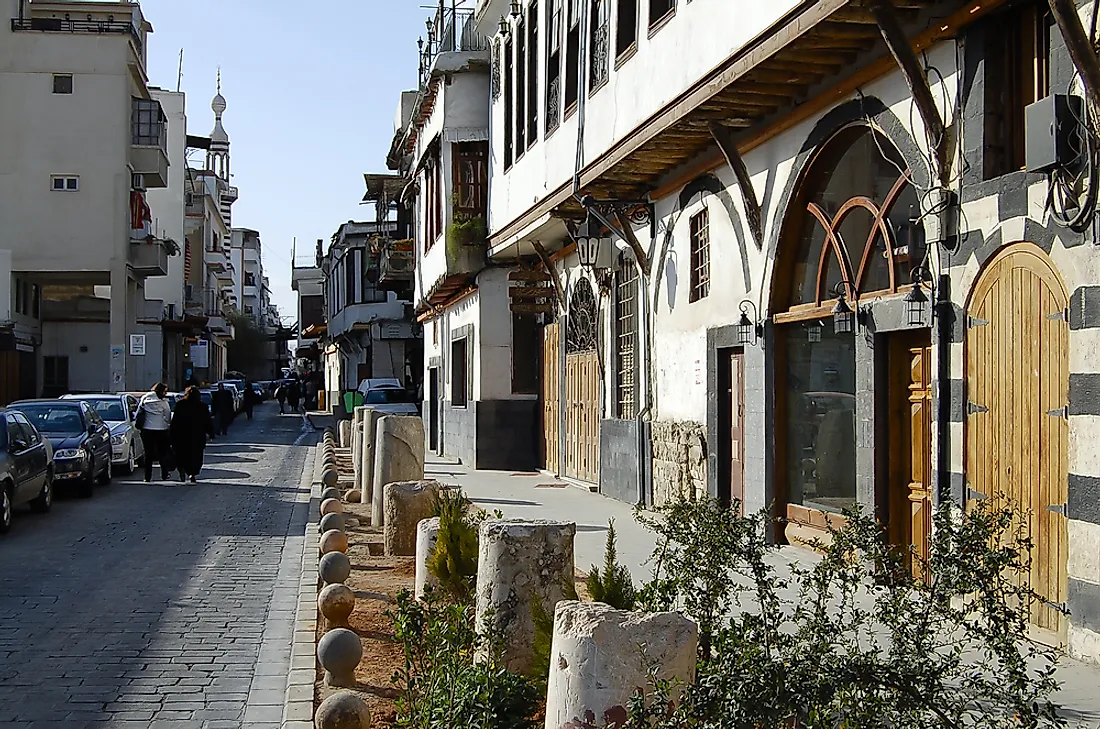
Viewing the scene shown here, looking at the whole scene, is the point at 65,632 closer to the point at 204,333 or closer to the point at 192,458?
the point at 192,458

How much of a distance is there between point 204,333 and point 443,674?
73091 mm

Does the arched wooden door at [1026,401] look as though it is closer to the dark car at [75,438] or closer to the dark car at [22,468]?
the dark car at [22,468]

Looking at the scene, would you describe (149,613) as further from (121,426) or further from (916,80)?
(121,426)

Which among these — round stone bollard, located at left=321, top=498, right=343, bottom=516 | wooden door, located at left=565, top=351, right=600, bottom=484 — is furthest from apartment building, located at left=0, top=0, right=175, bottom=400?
round stone bollard, located at left=321, top=498, right=343, bottom=516

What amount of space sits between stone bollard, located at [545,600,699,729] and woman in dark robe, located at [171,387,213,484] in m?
18.2

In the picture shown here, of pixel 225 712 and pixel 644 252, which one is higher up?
pixel 644 252

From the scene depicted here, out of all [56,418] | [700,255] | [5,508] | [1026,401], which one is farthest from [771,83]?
[56,418]

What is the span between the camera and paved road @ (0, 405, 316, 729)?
7.42 meters

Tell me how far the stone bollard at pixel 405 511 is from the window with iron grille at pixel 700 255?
13.6 ft

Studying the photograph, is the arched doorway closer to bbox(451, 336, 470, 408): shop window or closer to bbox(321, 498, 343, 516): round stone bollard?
bbox(321, 498, 343, 516): round stone bollard

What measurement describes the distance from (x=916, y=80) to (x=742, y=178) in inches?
152

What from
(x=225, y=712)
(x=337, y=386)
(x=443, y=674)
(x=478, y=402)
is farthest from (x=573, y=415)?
(x=337, y=386)

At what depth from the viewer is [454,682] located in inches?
209

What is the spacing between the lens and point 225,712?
7.23 m
